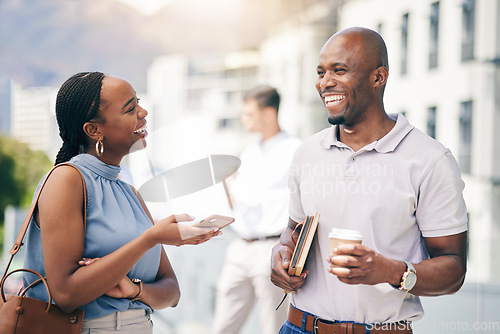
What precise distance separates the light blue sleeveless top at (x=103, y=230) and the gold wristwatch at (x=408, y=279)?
682mm

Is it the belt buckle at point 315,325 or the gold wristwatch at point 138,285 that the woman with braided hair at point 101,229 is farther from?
the belt buckle at point 315,325

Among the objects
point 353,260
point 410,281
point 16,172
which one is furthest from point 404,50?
point 16,172

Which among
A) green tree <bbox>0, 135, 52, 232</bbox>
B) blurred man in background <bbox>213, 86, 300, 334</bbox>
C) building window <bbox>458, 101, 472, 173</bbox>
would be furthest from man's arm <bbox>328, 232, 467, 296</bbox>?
green tree <bbox>0, 135, 52, 232</bbox>

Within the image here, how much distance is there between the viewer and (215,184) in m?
1.87

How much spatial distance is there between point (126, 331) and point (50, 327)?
0.64ft

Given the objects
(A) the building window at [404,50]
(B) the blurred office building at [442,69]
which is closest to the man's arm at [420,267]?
(B) the blurred office building at [442,69]

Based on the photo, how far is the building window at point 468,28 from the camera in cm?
984

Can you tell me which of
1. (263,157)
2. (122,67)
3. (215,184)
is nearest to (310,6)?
(122,67)

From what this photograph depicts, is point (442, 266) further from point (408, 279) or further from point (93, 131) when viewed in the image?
point (93, 131)

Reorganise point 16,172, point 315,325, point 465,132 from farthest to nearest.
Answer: point 16,172, point 465,132, point 315,325

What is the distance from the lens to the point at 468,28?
1009 centimetres

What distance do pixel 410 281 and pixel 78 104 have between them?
975 mm

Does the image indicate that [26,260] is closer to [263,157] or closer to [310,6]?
[263,157]

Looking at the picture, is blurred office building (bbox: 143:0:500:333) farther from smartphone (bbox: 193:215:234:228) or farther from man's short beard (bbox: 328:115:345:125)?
smartphone (bbox: 193:215:234:228)
